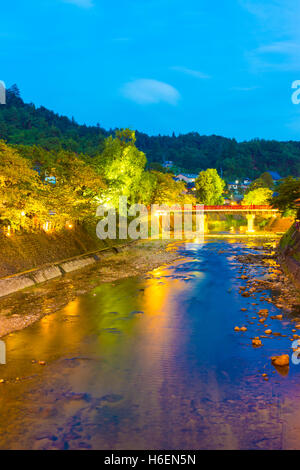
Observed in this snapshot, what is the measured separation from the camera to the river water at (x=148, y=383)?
8664 mm

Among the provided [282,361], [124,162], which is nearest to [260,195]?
[124,162]

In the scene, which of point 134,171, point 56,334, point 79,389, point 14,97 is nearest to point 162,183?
point 134,171

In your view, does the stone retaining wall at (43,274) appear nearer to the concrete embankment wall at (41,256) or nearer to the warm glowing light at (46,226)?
the concrete embankment wall at (41,256)

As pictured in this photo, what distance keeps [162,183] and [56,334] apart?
60.3 metres

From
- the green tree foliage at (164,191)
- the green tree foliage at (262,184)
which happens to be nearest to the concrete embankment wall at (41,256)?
the green tree foliage at (164,191)

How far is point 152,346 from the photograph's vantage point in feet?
47.8

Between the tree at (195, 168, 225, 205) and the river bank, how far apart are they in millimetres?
48785

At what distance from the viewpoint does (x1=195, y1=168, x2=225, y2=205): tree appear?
92.1 m

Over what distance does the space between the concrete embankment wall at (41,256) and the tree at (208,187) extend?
5707 cm

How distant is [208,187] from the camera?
302 feet

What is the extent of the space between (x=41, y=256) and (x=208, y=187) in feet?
225

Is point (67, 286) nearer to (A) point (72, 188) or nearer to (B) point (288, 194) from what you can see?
(A) point (72, 188)

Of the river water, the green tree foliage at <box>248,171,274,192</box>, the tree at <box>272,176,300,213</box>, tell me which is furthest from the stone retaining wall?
the green tree foliage at <box>248,171,274,192</box>

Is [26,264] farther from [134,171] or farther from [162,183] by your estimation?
[162,183]
